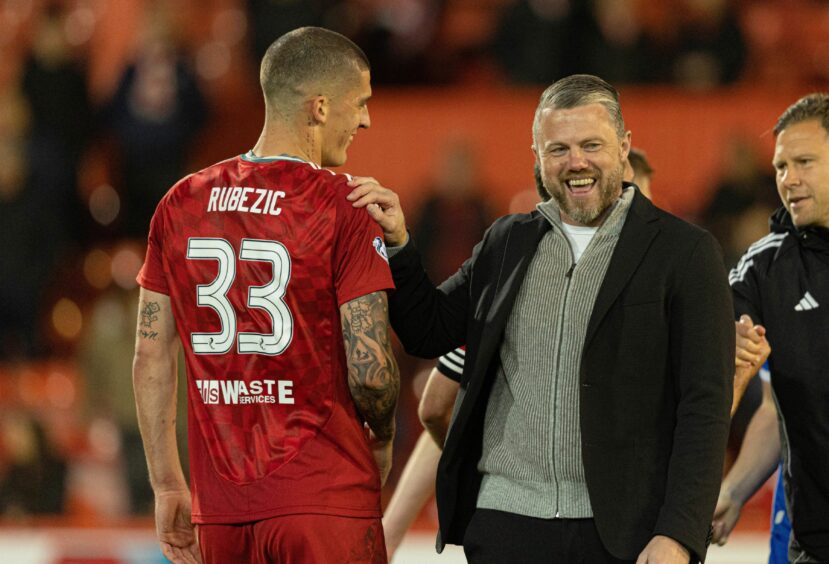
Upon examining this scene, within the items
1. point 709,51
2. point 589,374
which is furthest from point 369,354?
point 709,51

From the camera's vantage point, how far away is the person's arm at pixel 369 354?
3.60m

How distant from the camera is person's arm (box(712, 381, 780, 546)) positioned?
4555 millimetres

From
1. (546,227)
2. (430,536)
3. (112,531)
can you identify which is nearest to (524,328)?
(546,227)

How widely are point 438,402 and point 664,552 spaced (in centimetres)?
126

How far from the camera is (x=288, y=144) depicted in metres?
3.78

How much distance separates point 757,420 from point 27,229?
680cm

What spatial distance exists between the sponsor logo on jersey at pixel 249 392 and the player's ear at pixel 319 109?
2.59 feet

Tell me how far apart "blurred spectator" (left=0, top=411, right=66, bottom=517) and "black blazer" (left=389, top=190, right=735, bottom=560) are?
510 centimetres

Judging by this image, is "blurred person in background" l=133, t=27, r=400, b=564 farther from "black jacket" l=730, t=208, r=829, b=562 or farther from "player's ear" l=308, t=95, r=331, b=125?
"black jacket" l=730, t=208, r=829, b=562

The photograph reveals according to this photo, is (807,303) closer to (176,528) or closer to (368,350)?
(368,350)

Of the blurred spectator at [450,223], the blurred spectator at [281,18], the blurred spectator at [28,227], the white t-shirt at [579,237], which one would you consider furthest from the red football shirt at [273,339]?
the blurred spectator at [281,18]

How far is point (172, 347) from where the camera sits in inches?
151

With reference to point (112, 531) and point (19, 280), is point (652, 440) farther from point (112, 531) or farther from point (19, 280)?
point (19, 280)

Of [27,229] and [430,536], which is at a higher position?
[27,229]
